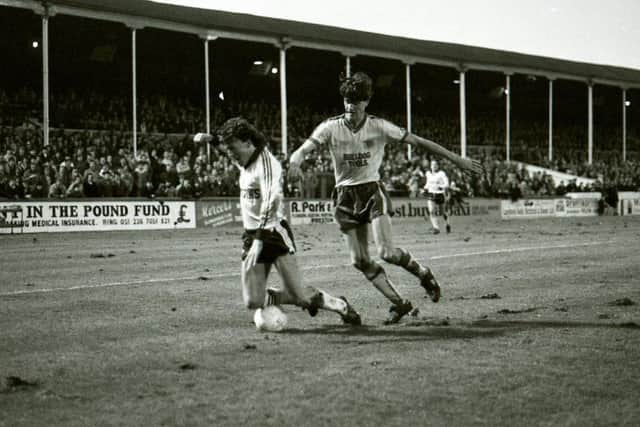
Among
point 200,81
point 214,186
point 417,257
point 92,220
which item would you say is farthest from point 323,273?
point 200,81

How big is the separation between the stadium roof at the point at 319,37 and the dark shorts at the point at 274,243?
80.2 feet

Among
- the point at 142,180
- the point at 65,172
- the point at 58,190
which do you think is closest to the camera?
the point at 58,190

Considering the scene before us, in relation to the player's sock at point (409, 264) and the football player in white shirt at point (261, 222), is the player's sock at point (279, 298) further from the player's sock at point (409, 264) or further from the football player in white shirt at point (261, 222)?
the player's sock at point (409, 264)

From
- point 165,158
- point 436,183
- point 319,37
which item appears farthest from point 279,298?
point 319,37

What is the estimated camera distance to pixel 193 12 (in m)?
36.5

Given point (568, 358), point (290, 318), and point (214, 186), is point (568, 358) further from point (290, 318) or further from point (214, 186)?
point (214, 186)

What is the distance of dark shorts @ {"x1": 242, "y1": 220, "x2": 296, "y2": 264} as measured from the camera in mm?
7160

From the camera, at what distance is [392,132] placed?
8031 mm

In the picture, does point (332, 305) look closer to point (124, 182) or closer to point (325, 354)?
point (325, 354)

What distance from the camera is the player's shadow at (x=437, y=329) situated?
6863 millimetres

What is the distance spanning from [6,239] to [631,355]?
1909 centimetres

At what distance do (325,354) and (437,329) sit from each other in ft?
4.75

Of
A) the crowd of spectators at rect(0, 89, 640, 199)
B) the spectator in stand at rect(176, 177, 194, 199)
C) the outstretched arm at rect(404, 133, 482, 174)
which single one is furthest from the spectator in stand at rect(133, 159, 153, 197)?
the outstretched arm at rect(404, 133, 482, 174)

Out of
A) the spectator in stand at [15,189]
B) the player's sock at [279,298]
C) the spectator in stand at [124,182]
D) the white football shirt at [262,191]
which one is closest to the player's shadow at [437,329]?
the player's sock at [279,298]
